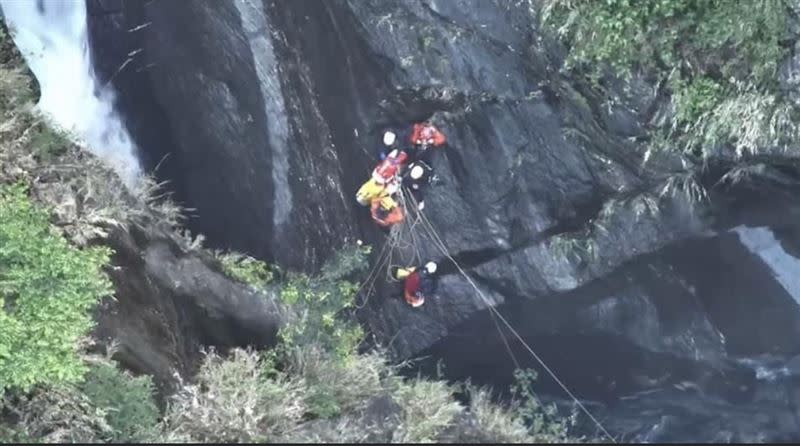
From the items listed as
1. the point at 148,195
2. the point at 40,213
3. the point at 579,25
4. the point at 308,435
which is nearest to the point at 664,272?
the point at 579,25

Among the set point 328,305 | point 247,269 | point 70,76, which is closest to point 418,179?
point 328,305

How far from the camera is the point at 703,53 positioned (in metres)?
6.53

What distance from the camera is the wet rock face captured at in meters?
7.06

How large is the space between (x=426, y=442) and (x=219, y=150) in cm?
307

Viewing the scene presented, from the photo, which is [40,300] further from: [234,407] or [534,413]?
[534,413]

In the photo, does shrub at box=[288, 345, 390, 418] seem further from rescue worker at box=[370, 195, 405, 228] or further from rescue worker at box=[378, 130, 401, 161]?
rescue worker at box=[378, 130, 401, 161]

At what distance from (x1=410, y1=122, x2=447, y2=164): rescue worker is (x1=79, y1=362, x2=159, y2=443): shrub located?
120 inches

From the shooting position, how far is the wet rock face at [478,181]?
706 cm

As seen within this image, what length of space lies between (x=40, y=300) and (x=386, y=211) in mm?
3084

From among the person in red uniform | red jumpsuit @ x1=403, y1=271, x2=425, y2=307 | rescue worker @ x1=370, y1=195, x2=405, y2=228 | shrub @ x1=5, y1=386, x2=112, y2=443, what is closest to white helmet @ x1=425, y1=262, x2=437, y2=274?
red jumpsuit @ x1=403, y1=271, x2=425, y2=307

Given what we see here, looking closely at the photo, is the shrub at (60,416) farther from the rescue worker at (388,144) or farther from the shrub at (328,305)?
the rescue worker at (388,144)

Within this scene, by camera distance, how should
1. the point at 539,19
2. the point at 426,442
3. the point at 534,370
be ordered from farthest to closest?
1. the point at 534,370
2. the point at 539,19
3. the point at 426,442

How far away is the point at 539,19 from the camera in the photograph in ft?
22.6

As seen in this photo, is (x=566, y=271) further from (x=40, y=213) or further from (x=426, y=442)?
(x=40, y=213)
